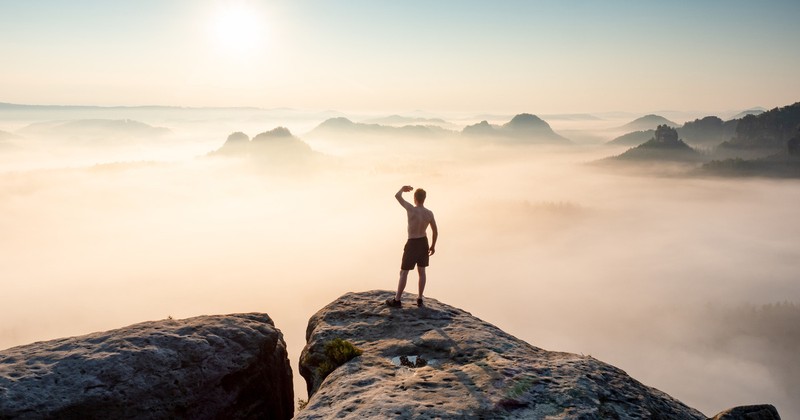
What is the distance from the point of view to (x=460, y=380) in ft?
31.7

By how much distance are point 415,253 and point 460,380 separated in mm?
5024

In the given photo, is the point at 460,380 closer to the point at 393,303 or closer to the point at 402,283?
the point at 402,283

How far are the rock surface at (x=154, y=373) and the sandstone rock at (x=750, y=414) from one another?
35.4 ft

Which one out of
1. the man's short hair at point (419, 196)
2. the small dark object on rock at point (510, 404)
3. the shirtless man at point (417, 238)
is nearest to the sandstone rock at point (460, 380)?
the small dark object on rock at point (510, 404)

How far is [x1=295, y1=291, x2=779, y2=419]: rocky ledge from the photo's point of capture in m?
8.62

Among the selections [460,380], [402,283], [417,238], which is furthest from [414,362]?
[417,238]

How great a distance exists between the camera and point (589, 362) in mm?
10672

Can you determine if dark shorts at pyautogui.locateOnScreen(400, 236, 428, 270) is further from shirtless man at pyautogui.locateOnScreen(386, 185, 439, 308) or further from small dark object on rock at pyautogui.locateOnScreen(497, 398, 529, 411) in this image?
small dark object on rock at pyautogui.locateOnScreen(497, 398, 529, 411)

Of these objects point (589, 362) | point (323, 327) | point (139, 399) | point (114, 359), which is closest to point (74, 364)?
point (114, 359)

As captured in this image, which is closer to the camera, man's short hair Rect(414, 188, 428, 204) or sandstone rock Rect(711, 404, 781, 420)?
sandstone rock Rect(711, 404, 781, 420)

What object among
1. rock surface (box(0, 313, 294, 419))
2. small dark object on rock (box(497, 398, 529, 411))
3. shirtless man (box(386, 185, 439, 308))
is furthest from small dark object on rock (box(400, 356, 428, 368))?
rock surface (box(0, 313, 294, 419))

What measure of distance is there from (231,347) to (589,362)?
8.97 meters

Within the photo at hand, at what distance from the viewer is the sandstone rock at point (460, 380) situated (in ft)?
28.3

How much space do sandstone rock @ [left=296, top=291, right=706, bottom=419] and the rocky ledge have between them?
0.02 meters
